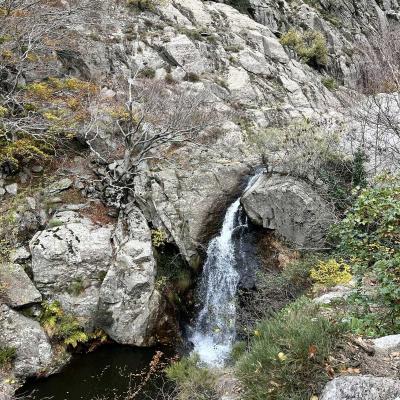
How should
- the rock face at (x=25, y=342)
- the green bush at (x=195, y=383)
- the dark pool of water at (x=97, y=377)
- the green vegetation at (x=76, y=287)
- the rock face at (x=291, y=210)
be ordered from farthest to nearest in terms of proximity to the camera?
the rock face at (x=291, y=210)
the green vegetation at (x=76, y=287)
the rock face at (x=25, y=342)
the dark pool of water at (x=97, y=377)
the green bush at (x=195, y=383)

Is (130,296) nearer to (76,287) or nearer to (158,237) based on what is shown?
(76,287)

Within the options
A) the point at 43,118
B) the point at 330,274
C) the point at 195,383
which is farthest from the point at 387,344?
the point at 43,118

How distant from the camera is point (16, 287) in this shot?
410 inches

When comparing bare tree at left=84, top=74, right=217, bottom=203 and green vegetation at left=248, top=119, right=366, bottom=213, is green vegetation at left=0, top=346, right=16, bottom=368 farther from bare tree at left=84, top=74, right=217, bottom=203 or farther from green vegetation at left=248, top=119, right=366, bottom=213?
green vegetation at left=248, top=119, right=366, bottom=213

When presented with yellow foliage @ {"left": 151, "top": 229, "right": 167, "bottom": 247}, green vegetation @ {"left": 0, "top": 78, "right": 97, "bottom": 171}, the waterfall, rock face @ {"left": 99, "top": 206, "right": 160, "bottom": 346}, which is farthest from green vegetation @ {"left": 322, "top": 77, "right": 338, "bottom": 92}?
rock face @ {"left": 99, "top": 206, "right": 160, "bottom": 346}

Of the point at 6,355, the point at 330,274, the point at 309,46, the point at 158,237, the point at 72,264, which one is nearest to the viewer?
the point at 6,355

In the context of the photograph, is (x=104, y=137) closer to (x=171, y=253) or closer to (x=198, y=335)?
(x=171, y=253)

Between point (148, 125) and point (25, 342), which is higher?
point (148, 125)

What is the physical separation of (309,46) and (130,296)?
75.7 ft

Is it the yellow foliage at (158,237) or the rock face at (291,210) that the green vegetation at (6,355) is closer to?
the yellow foliage at (158,237)

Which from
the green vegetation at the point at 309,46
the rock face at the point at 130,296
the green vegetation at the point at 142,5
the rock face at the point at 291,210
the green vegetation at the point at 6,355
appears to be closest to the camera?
the green vegetation at the point at 6,355

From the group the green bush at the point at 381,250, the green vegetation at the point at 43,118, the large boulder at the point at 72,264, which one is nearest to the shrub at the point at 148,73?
the green vegetation at the point at 43,118

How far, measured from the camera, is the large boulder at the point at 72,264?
10.9 meters

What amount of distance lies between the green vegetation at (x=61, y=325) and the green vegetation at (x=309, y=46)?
74.5ft
